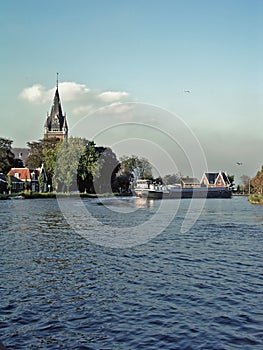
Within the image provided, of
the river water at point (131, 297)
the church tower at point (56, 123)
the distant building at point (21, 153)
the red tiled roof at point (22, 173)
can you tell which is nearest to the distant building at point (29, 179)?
the red tiled roof at point (22, 173)

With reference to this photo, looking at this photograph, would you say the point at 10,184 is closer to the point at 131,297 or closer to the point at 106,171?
the point at 106,171

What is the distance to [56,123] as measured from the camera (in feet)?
497

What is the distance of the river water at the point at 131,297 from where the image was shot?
384 inches

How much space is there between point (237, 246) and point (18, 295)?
13.7 meters

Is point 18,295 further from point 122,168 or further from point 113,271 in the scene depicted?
point 122,168

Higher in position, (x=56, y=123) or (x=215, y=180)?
(x=56, y=123)

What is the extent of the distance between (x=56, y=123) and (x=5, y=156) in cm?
4287

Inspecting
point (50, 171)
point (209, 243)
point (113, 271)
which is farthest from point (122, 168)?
point (113, 271)

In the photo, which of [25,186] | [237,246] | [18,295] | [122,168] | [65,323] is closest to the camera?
[65,323]

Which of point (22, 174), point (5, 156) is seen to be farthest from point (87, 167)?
point (5, 156)

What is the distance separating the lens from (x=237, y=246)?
23.2 m

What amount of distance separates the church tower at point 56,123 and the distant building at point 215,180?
52938mm

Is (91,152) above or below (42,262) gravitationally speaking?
above

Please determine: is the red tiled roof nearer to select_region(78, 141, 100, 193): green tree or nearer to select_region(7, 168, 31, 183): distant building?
select_region(7, 168, 31, 183): distant building
